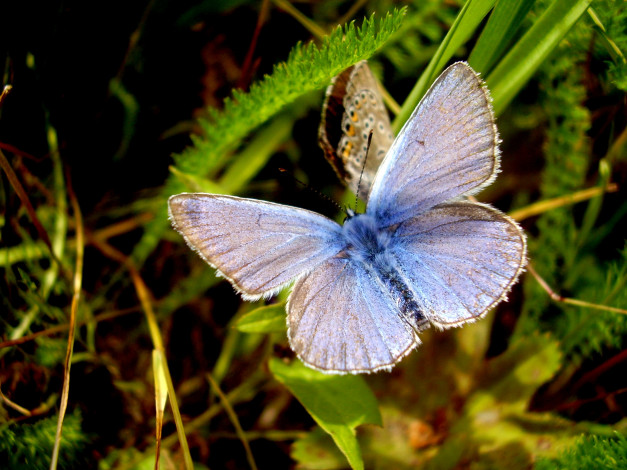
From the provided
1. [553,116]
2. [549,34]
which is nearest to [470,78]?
[549,34]

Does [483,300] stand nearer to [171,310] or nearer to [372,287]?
[372,287]

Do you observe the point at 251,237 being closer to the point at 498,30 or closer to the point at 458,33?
the point at 458,33

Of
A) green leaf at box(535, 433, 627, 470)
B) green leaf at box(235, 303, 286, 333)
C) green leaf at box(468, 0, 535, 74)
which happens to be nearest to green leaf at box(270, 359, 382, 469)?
green leaf at box(235, 303, 286, 333)

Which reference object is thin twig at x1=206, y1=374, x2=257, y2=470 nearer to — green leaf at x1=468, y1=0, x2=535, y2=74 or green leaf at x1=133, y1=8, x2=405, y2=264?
green leaf at x1=133, y1=8, x2=405, y2=264

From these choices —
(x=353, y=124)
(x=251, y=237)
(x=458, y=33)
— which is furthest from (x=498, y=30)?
(x=251, y=237)

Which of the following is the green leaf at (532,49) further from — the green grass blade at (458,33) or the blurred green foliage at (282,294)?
the green grass blade at (458,33)

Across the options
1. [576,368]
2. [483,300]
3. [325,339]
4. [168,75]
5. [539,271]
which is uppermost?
[168,75]

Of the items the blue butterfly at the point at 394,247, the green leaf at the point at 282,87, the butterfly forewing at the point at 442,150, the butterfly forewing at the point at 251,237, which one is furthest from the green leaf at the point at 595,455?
the green leaf at the point at 282,87
